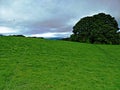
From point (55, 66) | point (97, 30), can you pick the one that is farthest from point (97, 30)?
point (55, 66)

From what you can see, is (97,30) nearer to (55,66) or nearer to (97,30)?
(97,30)

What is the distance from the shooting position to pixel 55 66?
706 inches

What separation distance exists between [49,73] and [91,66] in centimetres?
389

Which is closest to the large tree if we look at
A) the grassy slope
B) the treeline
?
the treeline

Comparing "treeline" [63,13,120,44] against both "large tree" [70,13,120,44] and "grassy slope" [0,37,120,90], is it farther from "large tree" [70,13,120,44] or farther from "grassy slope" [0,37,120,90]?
"grassy slope" [0,37,120,90]

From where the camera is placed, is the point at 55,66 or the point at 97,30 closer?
the point at 55,66

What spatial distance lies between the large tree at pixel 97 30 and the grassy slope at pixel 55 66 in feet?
53.6

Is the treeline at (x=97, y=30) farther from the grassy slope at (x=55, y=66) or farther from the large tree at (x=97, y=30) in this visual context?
the grassy slope at (x=55, y=66)

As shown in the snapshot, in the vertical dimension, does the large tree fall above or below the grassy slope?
above

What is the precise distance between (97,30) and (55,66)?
26671 mm

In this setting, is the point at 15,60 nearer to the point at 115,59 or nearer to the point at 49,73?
the point at 49,73

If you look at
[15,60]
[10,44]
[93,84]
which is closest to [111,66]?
[93,84]

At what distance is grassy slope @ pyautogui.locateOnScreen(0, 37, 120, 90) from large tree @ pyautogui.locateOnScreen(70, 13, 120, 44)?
53.6 feet

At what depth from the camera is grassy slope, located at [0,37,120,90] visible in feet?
46.4
